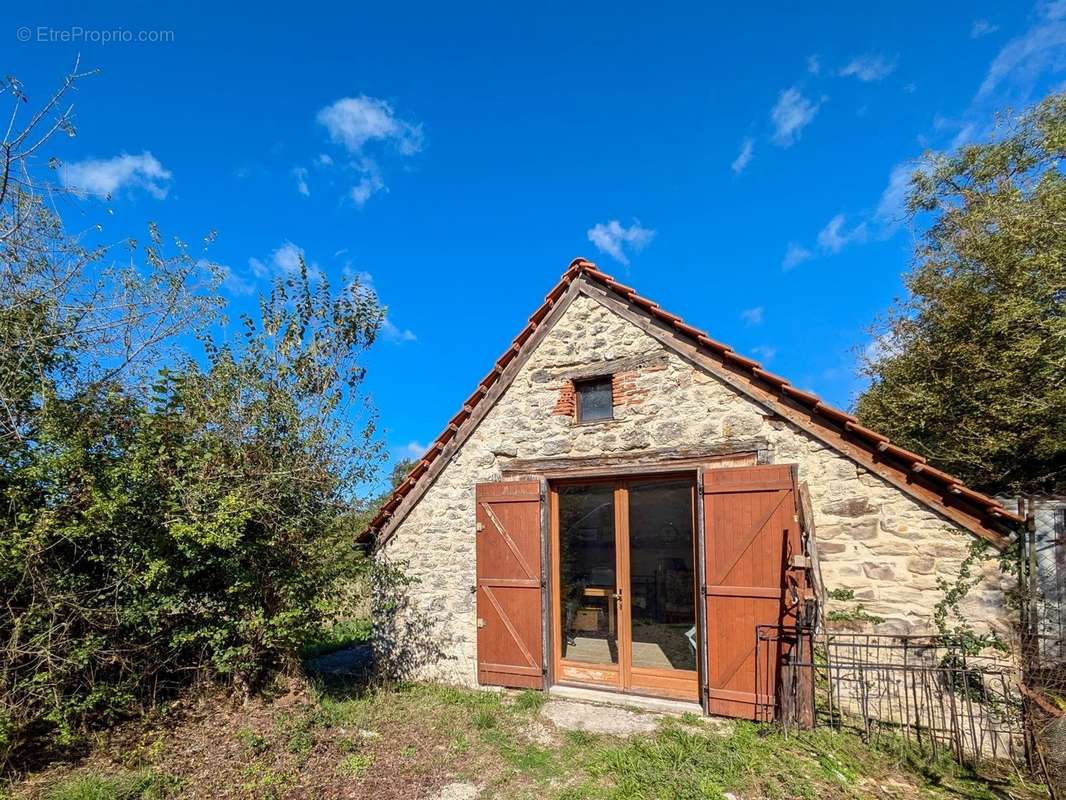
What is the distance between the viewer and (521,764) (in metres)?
4.56

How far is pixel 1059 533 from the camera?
439 centimetres

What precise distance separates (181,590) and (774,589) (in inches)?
244

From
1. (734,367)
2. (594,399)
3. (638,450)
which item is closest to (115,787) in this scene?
(638,450)

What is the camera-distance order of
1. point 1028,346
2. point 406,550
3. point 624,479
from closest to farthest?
point 624,479 < point 406,550 < point 1028,346

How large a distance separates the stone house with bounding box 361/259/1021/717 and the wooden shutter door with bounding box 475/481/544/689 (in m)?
0.02

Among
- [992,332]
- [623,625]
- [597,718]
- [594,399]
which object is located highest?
[992,332]

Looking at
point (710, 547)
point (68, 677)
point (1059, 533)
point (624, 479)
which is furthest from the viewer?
point (624, 479)

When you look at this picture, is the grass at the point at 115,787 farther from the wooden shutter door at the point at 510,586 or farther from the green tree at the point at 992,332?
the green tree at the point at 992,332

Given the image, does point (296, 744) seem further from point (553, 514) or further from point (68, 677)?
point (553, 514)

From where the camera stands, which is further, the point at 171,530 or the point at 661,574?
the point at 661,574

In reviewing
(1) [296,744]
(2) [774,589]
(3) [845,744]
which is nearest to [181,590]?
(1) [296,744]

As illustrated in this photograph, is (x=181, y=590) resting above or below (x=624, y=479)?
below

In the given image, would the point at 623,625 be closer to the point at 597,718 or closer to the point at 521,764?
the point at 597,718

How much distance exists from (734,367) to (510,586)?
3.85 m
